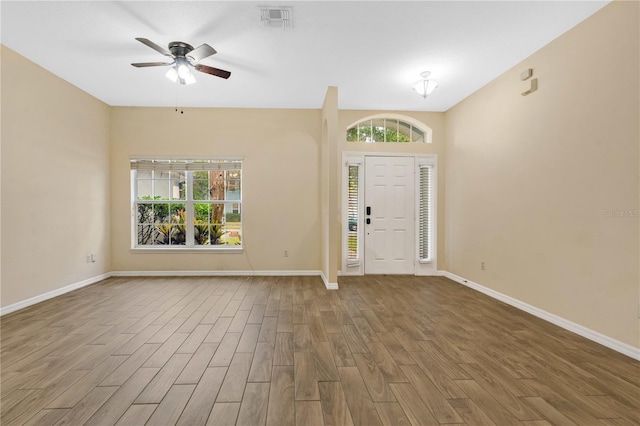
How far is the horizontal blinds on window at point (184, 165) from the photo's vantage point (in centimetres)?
534

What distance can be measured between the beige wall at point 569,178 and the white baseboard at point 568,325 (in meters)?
0.05

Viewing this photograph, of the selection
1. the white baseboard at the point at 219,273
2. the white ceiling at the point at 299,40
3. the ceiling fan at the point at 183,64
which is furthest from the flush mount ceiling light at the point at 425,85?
the white baseboard at the point at 219,273

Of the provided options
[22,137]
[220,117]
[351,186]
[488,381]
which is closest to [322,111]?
[351,186]

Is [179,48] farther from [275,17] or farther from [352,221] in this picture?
[352,221]

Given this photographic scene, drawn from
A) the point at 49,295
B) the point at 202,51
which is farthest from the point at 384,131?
the point at 49,295

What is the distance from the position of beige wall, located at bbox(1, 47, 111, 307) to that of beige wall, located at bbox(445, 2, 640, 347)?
6.05m

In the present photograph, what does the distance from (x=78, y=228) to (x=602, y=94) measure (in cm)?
663

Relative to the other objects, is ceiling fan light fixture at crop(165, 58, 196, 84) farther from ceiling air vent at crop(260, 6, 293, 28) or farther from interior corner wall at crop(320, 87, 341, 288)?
interior corner wall at crop(320, 87, 341, 288)

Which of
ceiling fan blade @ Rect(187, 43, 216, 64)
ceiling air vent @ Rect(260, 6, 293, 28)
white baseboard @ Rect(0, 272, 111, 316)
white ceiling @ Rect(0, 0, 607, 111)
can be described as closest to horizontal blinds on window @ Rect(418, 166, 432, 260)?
white ceiling @ Rect(0, 0, 607, 111)

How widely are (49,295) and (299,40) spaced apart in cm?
458

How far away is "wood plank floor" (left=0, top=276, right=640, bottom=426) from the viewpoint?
68.5 inches

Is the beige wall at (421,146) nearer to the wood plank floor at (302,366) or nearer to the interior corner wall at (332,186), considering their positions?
the interior corner wall at (332,186)

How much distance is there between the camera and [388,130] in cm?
563

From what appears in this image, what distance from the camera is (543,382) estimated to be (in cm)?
204
